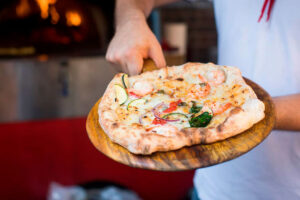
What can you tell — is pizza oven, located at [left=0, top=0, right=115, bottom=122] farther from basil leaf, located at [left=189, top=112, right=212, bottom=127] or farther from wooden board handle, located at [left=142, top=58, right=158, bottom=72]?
basil leaf, located at [left=189, top=112, right=212, bottom=127]

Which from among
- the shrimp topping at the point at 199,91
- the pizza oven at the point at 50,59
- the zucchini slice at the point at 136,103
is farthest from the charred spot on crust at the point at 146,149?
the pizza oven at the point at 50,59

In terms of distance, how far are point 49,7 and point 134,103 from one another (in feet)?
6.76

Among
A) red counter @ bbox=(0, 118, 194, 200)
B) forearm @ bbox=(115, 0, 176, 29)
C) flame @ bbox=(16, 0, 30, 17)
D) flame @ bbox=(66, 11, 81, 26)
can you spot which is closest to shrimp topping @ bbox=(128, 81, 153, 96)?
forearm @ bbox=(115, 0, 176, 29)

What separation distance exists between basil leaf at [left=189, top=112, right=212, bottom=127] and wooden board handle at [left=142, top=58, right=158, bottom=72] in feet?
1.39

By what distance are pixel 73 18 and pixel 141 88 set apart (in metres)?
1.91

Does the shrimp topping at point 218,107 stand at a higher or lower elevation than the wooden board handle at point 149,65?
lower

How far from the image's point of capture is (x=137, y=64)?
1.38m

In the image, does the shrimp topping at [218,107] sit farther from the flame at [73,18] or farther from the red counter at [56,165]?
the flame at [73,18]

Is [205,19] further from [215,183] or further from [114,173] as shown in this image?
[215,183]

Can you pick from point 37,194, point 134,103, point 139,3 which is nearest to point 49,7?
point 139,3

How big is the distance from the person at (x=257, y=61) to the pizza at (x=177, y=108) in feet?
0.41

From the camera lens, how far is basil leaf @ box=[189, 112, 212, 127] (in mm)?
1087

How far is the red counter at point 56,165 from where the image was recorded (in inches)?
103

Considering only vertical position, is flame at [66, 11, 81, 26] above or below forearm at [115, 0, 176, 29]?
below
